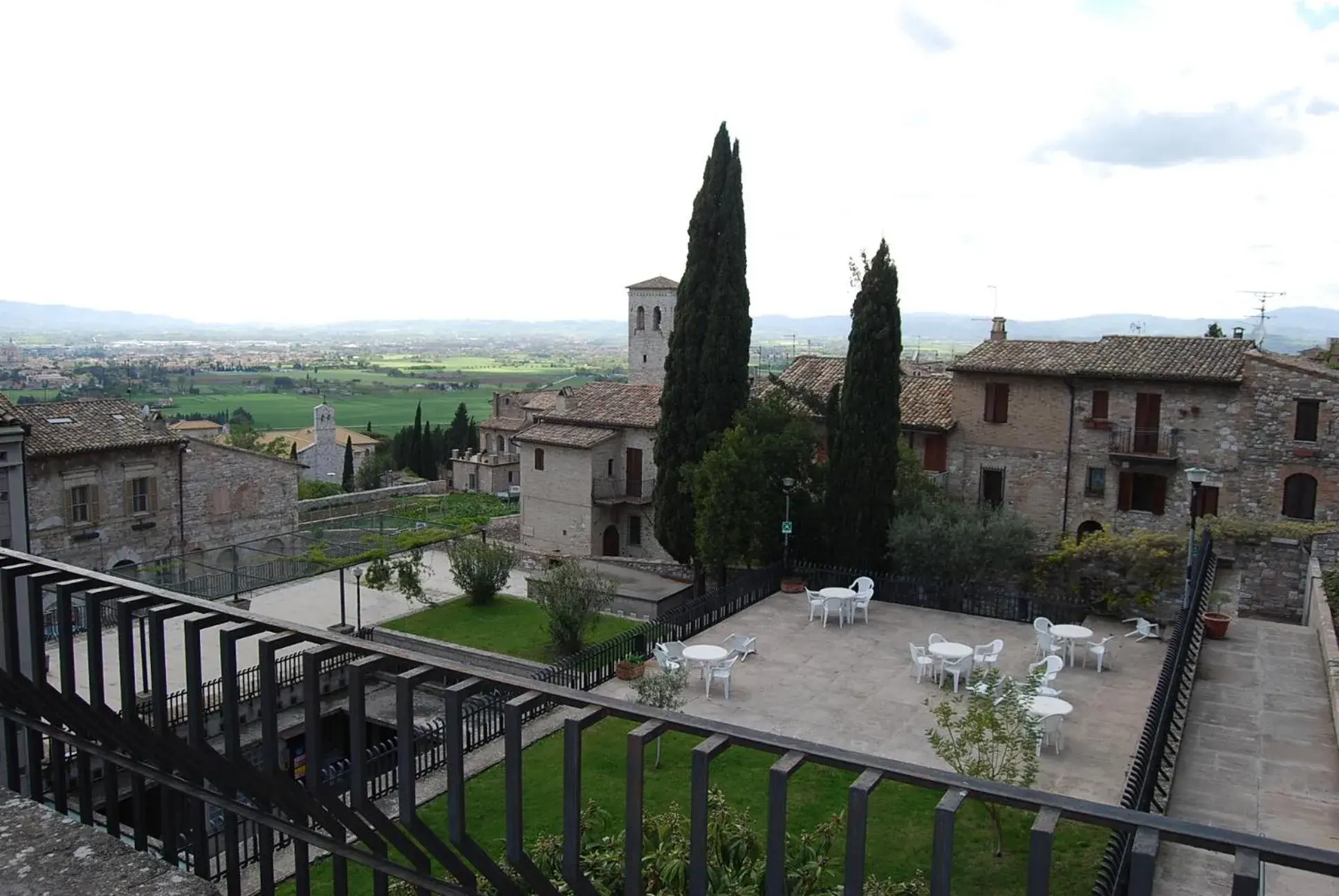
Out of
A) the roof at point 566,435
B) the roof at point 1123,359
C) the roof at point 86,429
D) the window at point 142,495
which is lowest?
the window at point 142,495

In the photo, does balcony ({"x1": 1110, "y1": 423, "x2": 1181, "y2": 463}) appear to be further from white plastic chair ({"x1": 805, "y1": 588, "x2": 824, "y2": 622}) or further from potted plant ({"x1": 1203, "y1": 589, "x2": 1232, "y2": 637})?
white plastic chair ({"x1": 805, "y1": 588, "x2": 824, "y2": 622})

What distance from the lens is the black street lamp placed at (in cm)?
2427

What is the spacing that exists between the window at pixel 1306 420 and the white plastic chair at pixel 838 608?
47.8 ft

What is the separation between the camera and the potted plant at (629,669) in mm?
17703

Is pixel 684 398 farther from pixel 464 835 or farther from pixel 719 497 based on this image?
pixel 464 835

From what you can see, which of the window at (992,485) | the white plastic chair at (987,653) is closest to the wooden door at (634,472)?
the window at (992,485)

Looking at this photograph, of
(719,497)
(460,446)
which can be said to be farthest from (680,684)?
(460,446)

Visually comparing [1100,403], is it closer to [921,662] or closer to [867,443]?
[867,443]

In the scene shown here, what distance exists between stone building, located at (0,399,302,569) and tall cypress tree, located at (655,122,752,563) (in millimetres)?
13877

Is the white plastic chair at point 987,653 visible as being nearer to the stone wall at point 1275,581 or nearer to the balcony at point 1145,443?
the stone wall at point 1275,581

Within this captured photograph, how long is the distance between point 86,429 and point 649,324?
3376 cm

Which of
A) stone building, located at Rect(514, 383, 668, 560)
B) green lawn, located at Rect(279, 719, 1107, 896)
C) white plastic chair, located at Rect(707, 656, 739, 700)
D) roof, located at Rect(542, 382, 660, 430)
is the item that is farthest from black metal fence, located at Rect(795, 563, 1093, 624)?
roof, located at Rect(542, 382, 660, 430)

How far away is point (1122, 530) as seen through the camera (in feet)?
94.7

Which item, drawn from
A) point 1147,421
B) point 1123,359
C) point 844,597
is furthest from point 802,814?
point 1123,359
